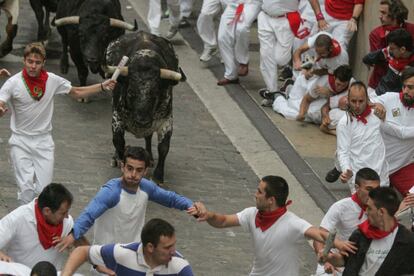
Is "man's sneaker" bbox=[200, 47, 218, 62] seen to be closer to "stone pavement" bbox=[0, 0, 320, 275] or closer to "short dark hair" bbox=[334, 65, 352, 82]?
"stone pavement" bbox=[0, 0, 320, 275]

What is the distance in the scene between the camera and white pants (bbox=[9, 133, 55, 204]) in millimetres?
11586

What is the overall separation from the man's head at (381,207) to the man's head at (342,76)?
5989 millimetres

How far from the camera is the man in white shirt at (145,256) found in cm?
833

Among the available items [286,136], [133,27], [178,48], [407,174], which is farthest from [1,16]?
[407,174]

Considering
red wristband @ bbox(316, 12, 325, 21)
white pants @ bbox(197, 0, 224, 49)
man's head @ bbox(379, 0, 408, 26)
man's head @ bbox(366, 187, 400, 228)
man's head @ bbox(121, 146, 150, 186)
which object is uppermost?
man's head @ bbox(366, 187, 400, 228)

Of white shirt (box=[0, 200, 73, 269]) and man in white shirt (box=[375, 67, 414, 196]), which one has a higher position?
white shirt (box=[0, 200, 73, 269])

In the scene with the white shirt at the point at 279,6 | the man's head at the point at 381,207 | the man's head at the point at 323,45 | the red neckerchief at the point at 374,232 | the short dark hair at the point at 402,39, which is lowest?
the white shirt at the point at 279,6

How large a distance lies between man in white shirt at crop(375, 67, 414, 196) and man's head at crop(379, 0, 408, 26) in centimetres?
214

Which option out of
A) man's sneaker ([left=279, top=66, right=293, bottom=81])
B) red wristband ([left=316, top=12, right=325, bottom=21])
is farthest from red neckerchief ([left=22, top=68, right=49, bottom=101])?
man's sneaker ([left=279, top=66, right=293, bottom=81])

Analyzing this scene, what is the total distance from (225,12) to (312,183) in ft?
13.4

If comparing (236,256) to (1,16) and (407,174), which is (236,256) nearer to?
(407,174)

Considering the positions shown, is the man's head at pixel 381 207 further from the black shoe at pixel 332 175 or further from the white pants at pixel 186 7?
the white pants at pixel 186 7

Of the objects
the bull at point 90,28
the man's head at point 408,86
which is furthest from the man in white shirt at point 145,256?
the bull at point 90,28

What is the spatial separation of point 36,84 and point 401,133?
12.3 feet
